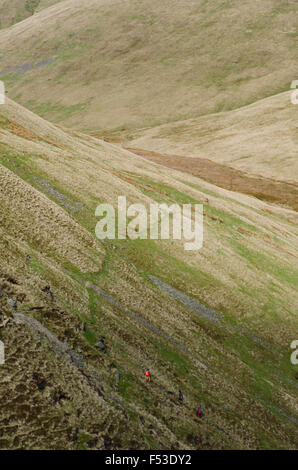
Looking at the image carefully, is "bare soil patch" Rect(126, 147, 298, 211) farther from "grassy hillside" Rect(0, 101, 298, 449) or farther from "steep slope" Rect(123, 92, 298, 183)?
"grassy hillside" Rect(0, 101, 298, 449)

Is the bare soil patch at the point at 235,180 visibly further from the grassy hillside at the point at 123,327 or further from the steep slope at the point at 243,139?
the grassy hillside at the point at 123,327

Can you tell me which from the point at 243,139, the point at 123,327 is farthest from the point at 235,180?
the point at 123,327

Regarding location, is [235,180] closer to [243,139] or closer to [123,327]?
[243,139]

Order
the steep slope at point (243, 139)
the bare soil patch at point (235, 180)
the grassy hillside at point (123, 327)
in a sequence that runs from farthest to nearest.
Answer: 1. the steep slope at point (243, 139)
2. the bare soil patch at point (235, 180)
3. the grassy hillside at point (123, 327)

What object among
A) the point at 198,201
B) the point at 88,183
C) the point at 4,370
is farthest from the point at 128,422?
the point at 198,201

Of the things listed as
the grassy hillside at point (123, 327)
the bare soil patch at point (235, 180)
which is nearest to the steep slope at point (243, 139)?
the bare soil patch at point (235, 180)

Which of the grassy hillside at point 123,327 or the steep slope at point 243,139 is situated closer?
the grassy hillside at point 123,327

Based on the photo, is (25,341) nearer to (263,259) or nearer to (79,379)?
(79,379)

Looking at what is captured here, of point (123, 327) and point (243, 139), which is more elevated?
point (123, 327)

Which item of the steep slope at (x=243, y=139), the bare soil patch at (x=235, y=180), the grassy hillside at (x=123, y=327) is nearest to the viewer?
the grassy hillside at (x=123, y=327)
